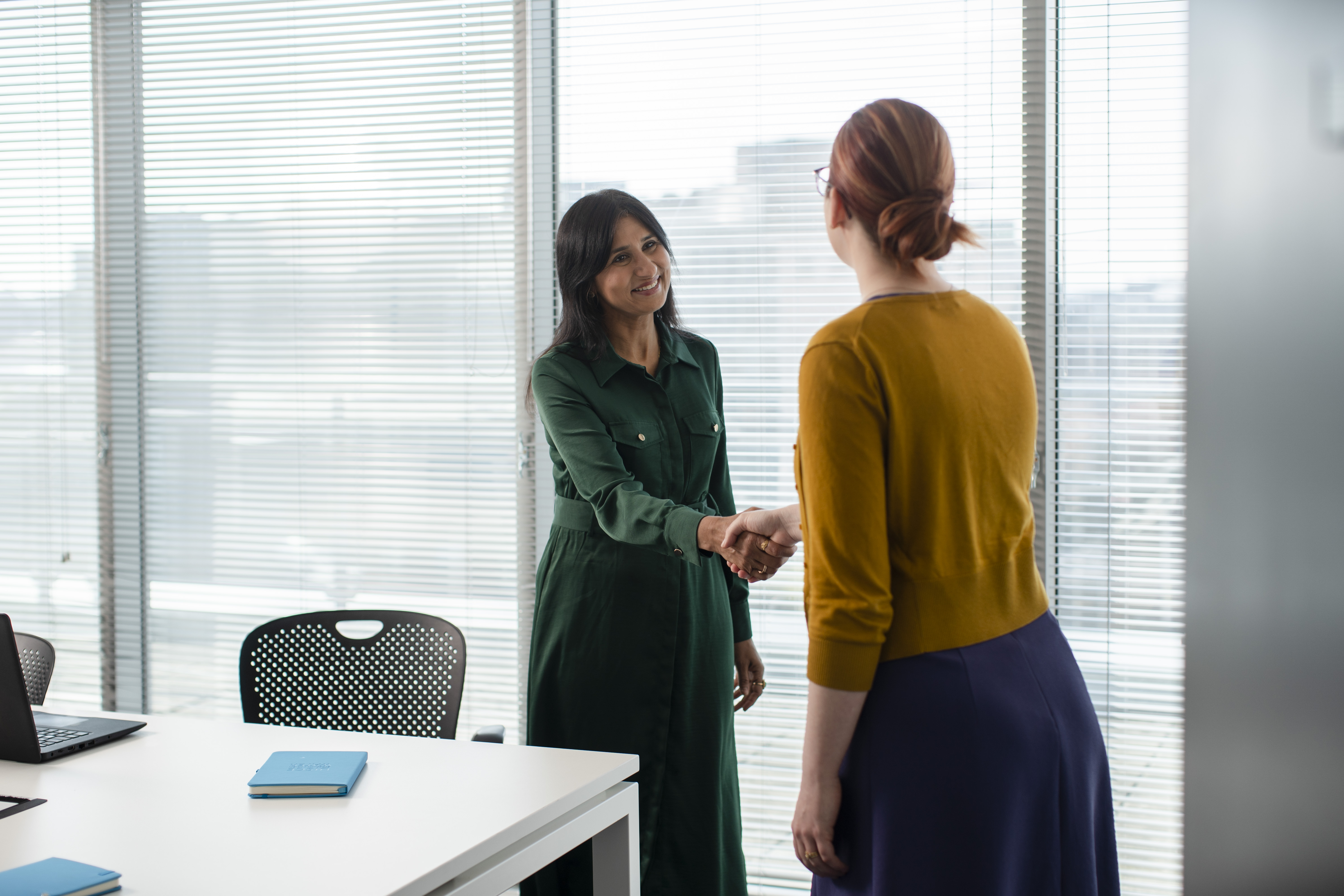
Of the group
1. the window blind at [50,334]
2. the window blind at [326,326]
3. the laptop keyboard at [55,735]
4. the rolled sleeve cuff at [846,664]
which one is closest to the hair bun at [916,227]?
the rolled sleeve cuff at [846,664]

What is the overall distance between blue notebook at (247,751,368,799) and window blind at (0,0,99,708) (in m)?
2.27

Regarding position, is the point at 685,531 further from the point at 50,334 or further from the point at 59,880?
the point at 50,334

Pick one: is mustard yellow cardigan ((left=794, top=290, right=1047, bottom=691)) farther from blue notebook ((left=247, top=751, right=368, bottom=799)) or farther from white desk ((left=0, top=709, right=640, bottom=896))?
blue notebook ((left=247, top=751, right=368, bottom=799))

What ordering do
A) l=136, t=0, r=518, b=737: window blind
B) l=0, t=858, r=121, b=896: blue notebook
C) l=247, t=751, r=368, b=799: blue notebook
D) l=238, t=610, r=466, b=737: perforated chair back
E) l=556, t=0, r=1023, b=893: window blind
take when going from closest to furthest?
l=0, t=858, r=121, b=896: blue notebook, l=247, t=751, r=368, b=799: blue notebook, l=238, t=610, r=466, b=737: perforated chair back, l=556, t=0, r=1023, b=893: window blind, l=136, t=0, r=518, b=737: window blind

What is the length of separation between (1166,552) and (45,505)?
3.65 metres

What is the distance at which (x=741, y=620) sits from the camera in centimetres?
239

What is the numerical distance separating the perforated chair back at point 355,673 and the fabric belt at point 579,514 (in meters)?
0.34

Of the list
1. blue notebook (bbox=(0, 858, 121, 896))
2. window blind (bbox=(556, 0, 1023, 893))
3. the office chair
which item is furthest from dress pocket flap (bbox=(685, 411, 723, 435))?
blue notebook (bbox=(0, 858, 121, 896))

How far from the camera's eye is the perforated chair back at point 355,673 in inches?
84.8

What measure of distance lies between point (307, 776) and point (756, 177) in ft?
6.40

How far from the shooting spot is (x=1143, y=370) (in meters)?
2.51

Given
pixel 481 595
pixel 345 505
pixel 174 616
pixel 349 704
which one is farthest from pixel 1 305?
pixel 349 704

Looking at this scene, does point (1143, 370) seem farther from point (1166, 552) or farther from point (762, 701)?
point (762, 701)

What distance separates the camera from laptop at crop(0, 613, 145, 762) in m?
1.59
